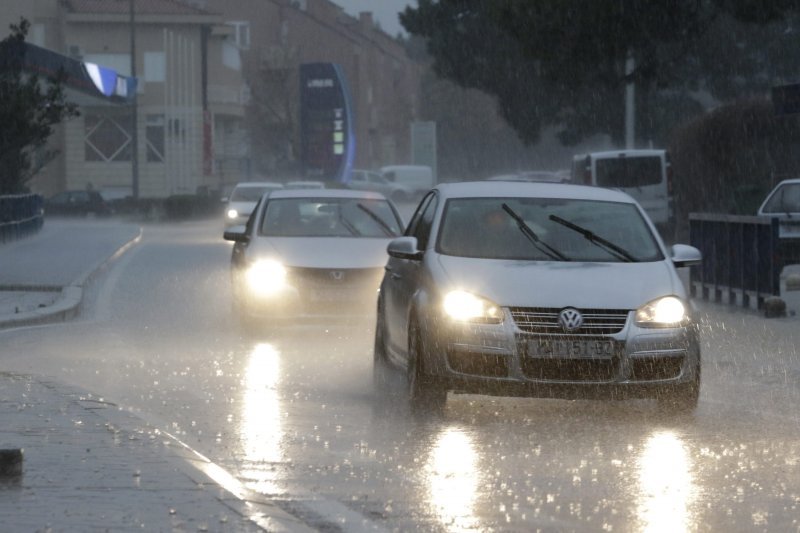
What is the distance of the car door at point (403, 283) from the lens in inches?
427

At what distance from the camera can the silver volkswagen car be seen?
9695 mm

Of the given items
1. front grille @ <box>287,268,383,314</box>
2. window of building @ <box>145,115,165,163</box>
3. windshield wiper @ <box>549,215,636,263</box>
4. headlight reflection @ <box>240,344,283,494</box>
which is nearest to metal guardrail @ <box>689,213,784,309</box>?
front grille @ <box>287,268,383,314</box>

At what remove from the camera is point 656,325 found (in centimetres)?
990

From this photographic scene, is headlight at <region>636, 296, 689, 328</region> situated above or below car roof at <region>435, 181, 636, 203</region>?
below

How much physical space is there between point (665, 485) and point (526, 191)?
4.11 m

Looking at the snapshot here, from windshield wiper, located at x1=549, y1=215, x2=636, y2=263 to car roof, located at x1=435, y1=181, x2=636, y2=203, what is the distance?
1.21 feet

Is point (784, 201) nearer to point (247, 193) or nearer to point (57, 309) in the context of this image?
point (57, 309)

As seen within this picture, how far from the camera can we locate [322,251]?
1599 cm

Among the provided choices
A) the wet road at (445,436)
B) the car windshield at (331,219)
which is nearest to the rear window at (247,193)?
the car windshield at (331,219)

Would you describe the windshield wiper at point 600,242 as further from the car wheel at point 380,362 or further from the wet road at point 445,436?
the car wheel at point 380,362

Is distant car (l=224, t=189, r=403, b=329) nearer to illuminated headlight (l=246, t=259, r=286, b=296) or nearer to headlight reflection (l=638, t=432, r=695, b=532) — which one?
illuminated headlight (l=246, t=259, r=286, b=296)

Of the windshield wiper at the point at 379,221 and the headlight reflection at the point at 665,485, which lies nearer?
the headlight reflection at the point at 665,485

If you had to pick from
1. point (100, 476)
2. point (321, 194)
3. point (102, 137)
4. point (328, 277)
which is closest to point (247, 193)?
point (321, 194)

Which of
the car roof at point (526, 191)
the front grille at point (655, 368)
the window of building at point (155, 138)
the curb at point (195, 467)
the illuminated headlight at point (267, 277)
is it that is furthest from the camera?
the window of building at point (155, 138)
